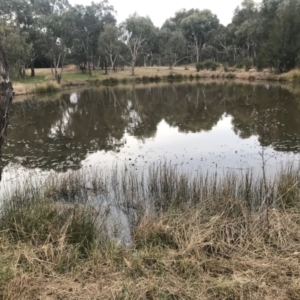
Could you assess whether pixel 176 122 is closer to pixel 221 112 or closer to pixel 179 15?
pixel 221 112

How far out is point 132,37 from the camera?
6316 centimetres

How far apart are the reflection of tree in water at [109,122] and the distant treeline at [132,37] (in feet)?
46.9

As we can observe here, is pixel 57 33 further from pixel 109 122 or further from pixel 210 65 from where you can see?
pixel 109 122

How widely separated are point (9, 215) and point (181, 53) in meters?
66.0

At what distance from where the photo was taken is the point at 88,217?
543 centimetres

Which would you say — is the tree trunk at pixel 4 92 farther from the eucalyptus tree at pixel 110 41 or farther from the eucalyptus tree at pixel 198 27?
the eucalyptus tree at pixel 198 27

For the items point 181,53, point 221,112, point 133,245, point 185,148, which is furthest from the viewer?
point 181,53

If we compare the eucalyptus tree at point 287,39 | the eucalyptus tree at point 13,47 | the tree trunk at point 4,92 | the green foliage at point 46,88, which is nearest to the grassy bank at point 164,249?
the tree trunk at point 4,92

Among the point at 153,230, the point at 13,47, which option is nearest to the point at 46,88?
Answer: the point at 13,47

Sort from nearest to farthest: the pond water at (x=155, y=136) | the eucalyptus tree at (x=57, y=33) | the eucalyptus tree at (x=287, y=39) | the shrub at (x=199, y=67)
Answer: the pond water at (x=155, y=136) → the eucalyptus tree at (x=287, y=39) → the eucalyptus tree at (x=57, y=33) → the shrub at (x=199, y=67)

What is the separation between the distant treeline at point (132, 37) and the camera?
3991 centimetres

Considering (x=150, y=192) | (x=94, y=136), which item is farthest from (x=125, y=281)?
(x=94, y=136)

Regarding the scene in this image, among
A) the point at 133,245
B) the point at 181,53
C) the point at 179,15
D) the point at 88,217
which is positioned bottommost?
the point at 133,245

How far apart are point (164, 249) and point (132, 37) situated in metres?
62.9
